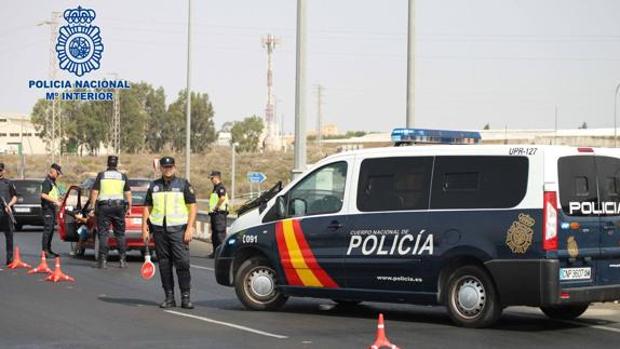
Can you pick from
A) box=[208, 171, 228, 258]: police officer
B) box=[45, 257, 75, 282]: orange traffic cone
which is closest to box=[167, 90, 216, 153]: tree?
box=[208, 171, 228, 258]: police officer

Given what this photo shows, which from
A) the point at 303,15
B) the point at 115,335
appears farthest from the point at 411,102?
the point at 115,335

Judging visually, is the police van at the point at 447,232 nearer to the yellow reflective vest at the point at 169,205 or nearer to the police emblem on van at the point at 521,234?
the police emblem on van at the point at 521,234

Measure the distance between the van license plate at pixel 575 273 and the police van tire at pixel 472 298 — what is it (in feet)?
2.47

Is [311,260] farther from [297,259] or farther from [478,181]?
[478,181]

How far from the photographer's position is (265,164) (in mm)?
81438

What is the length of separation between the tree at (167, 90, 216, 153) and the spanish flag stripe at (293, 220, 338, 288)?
9732 centimetres

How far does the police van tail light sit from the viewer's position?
1106 cm

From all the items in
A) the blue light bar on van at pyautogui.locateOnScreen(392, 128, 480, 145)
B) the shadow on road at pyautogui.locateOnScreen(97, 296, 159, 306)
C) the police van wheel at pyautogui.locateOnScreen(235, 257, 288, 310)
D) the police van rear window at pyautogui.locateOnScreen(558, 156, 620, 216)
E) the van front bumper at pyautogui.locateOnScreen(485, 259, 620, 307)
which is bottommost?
the shadow on road at pyautogui.locateOnScreen(97, 296, 159, 306)

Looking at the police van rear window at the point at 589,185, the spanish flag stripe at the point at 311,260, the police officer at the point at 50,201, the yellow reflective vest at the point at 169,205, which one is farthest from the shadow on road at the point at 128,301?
the police officer at the point at 50,201

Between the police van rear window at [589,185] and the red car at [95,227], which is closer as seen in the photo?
the police van rear window at [589,185]

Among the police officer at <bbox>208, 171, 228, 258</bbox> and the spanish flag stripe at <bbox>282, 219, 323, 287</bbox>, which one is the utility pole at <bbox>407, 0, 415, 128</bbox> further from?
the spanish flag stripe at <bbox>282, 219, 323, 287</bbox>

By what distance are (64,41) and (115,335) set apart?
32192 mm

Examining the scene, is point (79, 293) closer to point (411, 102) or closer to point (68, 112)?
point (411, 102)

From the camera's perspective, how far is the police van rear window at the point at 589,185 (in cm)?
1131
